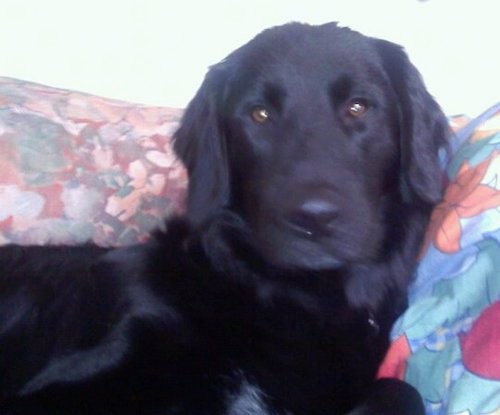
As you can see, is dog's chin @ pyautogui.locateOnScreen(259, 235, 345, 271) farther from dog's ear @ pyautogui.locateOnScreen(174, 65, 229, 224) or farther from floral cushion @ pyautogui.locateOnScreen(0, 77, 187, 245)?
floral cushion @ pyautogui.locateOnScreen(0, 77, 187, 245)

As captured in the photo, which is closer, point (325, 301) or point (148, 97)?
point (325, 301)

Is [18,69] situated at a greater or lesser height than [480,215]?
lesser

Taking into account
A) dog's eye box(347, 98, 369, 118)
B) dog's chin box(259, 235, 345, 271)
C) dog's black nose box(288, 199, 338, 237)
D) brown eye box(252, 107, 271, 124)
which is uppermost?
dog's eye box(347, 98, 369, 118)

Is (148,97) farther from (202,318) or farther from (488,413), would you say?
(488,413)

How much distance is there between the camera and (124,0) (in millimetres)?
2359

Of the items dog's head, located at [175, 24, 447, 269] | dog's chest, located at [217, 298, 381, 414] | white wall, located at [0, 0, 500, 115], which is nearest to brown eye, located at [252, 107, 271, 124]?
dog's head, located at [175, 24, 447, 269]

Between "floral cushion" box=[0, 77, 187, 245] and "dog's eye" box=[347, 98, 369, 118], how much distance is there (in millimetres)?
582

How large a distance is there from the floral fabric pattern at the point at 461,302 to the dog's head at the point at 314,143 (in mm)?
91

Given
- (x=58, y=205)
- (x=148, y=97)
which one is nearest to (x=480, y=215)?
(x=58, y=205)

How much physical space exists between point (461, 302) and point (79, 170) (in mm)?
1074

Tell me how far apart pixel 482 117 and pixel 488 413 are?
761 millimetres

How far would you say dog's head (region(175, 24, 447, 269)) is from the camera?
131 cm

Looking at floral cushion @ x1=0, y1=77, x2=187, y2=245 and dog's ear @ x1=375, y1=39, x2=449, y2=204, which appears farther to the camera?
floral cushion @ x1=0, y1=77, x2=187, y2=245

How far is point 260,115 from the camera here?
1.49 meters
